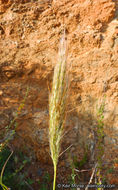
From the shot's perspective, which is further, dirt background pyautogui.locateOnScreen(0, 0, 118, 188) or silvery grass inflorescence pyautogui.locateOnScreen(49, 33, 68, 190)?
dirt background pyautogui.locateOnScreen(0, 0, 118, 188)

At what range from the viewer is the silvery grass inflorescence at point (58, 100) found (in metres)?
1.29

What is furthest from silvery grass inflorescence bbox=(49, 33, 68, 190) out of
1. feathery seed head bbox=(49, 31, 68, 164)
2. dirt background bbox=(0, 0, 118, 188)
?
dirt background bbox=(0, 0, 118, 188)

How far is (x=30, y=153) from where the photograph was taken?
7.42ft

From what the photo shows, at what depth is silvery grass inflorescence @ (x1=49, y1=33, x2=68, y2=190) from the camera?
1291mm

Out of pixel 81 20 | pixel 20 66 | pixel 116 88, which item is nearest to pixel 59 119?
pixel 116 88

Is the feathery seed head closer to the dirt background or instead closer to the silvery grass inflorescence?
the silvery grass inflorescence

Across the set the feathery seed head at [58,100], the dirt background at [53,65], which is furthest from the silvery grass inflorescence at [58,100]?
the dirt background at [53,65]

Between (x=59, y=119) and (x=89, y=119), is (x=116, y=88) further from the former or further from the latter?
→ (x=59, y=119)

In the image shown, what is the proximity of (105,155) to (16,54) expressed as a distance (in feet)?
5.52

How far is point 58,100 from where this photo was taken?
1.32 meters

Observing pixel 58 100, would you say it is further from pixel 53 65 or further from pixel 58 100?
pixel 53 65

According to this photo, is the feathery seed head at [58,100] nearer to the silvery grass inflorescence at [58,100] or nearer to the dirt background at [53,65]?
the silvery grass inflorescence at [58,100]

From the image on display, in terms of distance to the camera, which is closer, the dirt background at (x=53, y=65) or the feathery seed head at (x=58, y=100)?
the feathery seed head at (x=58, y=100)

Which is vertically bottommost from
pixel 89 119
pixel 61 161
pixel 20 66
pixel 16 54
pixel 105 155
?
pixel 61 161
